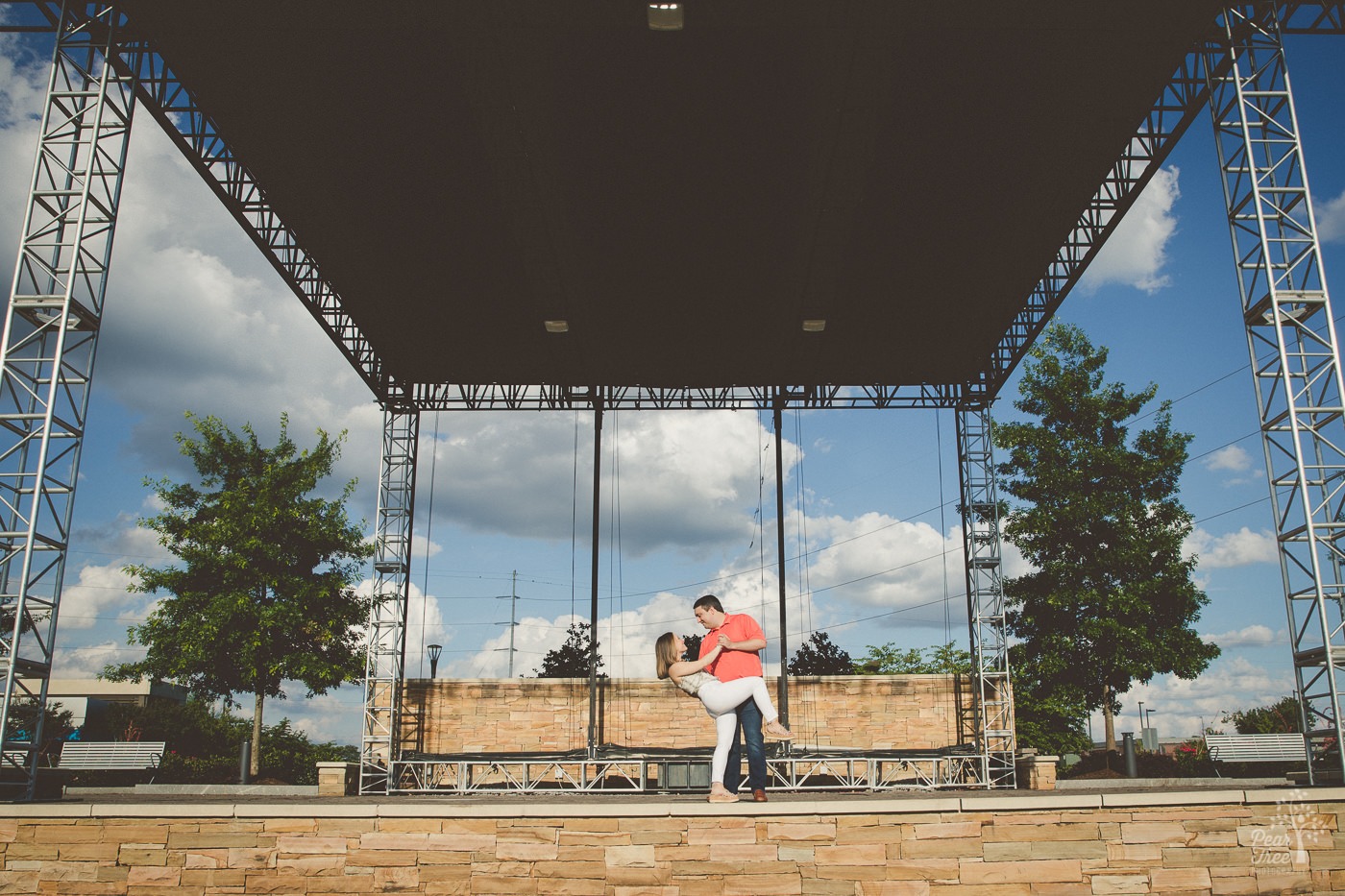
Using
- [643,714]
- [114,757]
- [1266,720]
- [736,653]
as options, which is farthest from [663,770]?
[1266,720]

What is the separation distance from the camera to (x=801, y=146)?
45.9 feet

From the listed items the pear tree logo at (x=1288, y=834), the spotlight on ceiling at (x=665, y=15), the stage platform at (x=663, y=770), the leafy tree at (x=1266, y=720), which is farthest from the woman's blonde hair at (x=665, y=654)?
the leafy tree at (x=1266, y=720)

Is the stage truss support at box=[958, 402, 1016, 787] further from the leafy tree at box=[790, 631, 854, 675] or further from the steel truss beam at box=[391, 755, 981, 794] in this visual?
the leafy tree at box=[790, 631, 854, 675]

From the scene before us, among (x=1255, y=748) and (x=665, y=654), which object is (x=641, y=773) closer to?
(x=665, y=654)

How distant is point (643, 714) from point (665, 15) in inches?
584

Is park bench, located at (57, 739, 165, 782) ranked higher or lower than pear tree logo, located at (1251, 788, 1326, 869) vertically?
lower

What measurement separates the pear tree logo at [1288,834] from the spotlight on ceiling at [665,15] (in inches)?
370

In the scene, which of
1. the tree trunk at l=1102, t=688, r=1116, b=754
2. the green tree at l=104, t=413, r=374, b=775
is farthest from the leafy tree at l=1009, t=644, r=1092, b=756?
the green tree at l=104, t=413, r=374, b=775

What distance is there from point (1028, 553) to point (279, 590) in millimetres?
16705

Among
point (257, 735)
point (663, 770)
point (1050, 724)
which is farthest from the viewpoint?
point (1050, 724)

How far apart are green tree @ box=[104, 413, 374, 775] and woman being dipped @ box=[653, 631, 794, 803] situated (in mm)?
14654

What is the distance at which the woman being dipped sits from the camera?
20.8 ft

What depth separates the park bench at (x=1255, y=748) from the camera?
835 inches

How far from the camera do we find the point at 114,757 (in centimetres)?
2097
